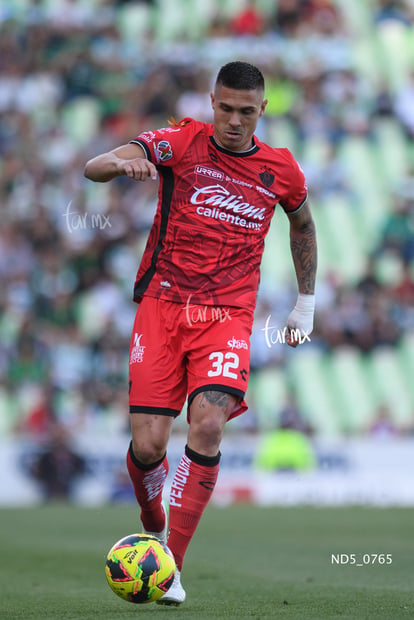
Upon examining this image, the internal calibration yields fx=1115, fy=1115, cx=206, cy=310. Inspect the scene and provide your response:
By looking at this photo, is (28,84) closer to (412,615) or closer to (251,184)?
(251,184)

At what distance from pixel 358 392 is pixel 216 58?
8.03 metres

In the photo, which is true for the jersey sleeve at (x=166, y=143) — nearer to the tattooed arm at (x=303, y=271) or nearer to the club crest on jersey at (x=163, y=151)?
the club crest on jersey at (x=163, y=151)

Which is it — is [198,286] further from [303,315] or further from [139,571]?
[139,571]

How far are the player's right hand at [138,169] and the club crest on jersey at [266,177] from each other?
92 centimetres

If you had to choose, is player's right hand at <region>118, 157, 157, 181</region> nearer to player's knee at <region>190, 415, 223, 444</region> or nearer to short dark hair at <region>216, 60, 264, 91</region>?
short dark hair at <region>216, 60, 264, 91</region>

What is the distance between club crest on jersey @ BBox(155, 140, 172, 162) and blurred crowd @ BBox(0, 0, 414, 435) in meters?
13.1

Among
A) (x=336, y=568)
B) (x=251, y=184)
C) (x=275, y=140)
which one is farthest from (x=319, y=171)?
(x=251, y=184)

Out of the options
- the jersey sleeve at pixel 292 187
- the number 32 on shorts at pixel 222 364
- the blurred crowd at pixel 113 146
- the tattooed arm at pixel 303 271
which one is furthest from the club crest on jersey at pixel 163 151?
the blurred crowd at pixel 113 146

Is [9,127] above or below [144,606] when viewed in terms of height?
above

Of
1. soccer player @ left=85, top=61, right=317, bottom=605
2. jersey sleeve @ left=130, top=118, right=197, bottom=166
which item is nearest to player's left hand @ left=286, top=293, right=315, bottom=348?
soccer player @ left=85, top=61, right=317, bottom=605

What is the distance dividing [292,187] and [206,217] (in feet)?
1.88

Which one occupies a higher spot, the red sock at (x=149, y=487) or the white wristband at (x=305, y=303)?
the white wristband at (x=305, y=303)

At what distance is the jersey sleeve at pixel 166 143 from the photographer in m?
6.14

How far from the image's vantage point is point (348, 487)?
18109mm
